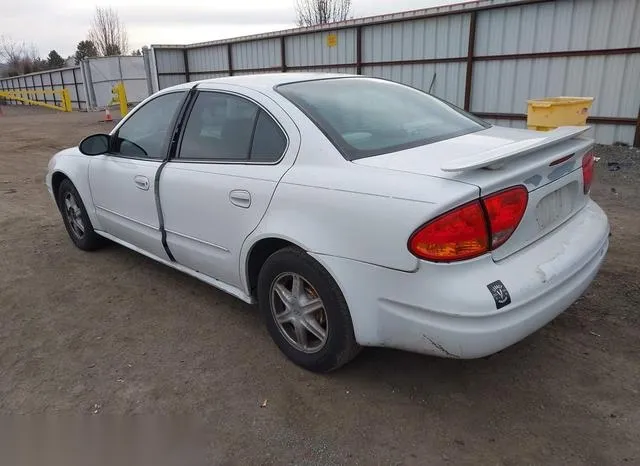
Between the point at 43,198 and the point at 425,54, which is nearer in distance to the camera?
the point at 43,198

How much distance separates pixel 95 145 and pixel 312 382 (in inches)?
104

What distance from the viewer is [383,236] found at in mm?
2209

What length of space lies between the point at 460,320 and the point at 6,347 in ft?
9.36

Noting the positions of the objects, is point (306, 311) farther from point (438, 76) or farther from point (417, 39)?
point (417, 39)

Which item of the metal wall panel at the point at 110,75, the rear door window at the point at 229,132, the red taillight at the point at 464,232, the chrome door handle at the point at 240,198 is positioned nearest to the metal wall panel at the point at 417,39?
the rear door window at the point at 229,132

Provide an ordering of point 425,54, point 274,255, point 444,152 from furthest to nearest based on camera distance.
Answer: point 425,54 < point 274,255 < point 444,152

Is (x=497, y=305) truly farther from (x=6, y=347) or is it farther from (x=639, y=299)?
(x=6, y=347)

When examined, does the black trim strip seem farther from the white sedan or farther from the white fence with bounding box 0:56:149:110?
the white fence with bounding box 0:56:149:110

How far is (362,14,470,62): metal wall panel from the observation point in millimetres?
11406

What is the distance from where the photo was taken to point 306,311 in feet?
8.98

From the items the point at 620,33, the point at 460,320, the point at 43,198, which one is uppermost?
the point at 620,33

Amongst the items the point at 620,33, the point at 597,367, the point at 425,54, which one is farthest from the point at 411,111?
the point at 425,54

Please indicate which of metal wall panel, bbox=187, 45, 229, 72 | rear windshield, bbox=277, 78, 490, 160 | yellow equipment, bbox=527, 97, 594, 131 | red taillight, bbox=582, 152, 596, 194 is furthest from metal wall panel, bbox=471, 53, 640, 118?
metal wall panel, bbox=187, 45, 229, 72

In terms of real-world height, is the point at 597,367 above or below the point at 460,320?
below
